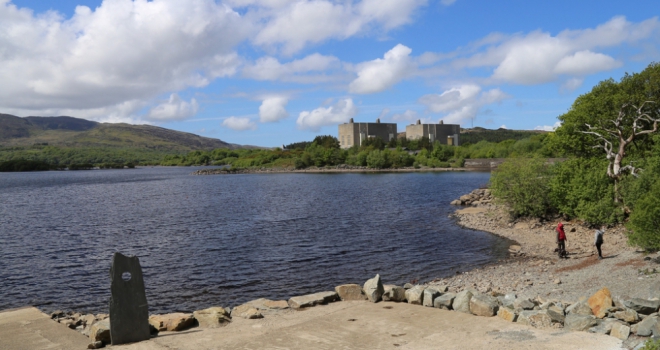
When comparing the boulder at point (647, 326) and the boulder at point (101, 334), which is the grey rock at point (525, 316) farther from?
the boulder at point (101, 334)

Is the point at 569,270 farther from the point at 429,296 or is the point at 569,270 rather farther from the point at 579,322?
the point at 579,322

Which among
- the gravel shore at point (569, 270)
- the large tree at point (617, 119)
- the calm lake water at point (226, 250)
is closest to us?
the gravel shore at point (569, 270)

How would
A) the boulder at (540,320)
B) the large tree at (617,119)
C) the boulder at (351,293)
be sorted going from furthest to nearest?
the large tree at (617,119), the boulder at (351,293), the boulder at (540,320)

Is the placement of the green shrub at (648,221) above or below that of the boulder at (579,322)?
above

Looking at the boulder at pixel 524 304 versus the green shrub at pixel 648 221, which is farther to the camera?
the green shrub at pixel 648 221

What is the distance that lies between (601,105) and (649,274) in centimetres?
2280

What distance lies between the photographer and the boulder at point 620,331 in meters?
11.9

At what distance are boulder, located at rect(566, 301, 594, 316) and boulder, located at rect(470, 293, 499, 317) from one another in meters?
1.93

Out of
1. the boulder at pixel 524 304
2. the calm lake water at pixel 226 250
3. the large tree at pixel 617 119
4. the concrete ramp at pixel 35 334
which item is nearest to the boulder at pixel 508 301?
the boulder at pixel 524 304

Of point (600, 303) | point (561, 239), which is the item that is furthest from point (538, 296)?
point (561, 239)

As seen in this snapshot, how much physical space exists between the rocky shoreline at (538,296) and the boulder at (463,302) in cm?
3

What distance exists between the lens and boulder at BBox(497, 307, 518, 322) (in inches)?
539

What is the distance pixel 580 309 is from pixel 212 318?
33.7 ft

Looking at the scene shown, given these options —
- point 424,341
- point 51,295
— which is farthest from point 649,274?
point 51,295
